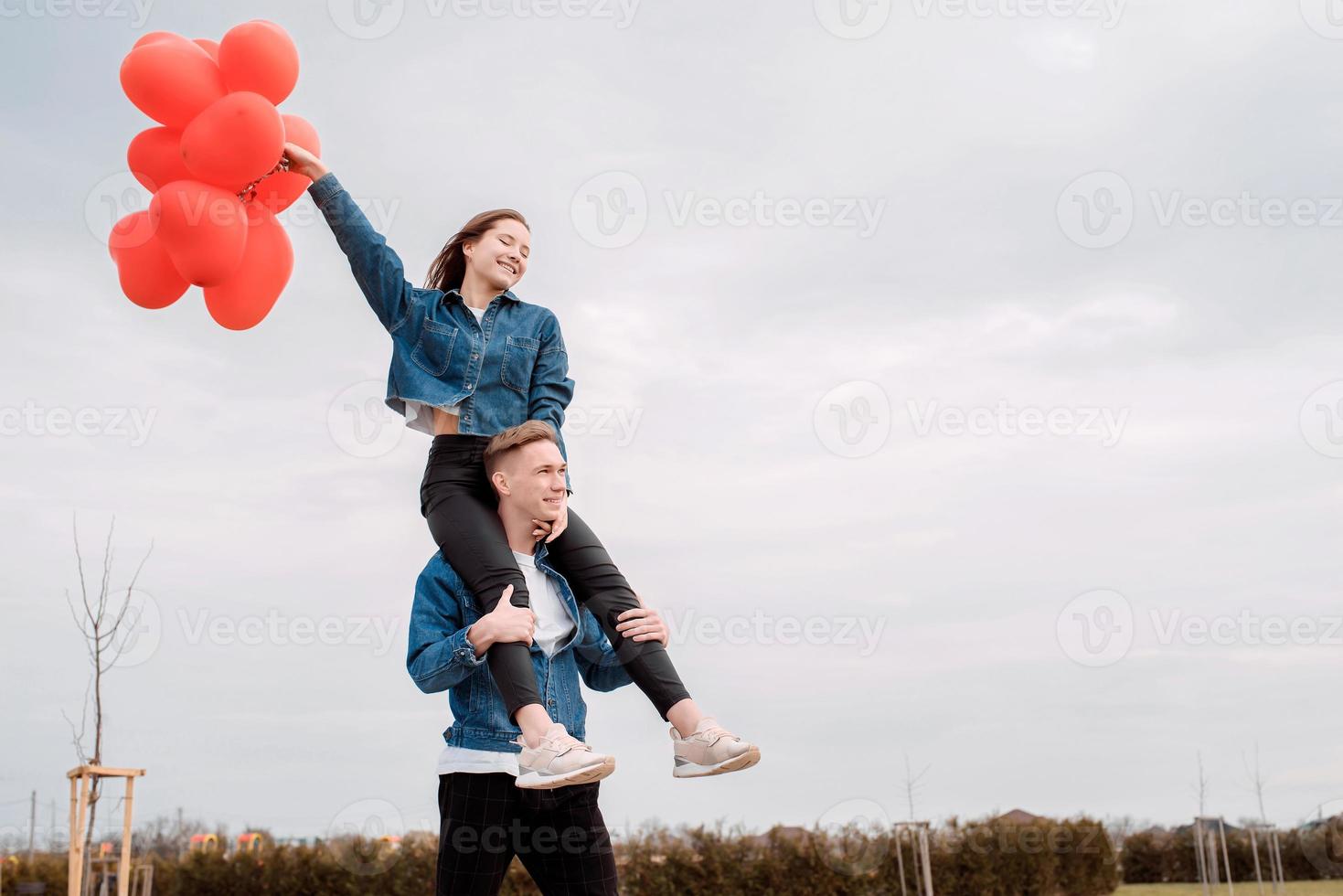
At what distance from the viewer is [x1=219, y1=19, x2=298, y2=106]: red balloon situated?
327 centimetres

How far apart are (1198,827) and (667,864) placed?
305 inches

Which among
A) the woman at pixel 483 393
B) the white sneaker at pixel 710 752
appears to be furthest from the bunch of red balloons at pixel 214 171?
the white sneaker at pixel 710 752

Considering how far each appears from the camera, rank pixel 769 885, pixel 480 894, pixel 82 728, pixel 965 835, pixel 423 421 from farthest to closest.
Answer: pixel 965 835, pixel 769 885, pixel 82 728, pixel 423 421, pixel 480 894

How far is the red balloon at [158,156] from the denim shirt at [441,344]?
0.41 metres

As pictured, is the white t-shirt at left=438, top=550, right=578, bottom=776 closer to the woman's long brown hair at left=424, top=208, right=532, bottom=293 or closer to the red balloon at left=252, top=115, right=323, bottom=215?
the woman's long brown hair at left=424, top=208, right=532, bottom=293

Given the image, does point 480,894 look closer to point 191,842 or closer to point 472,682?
point 472,682

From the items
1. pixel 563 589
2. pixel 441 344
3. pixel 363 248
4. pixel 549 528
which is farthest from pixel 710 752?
pixel 363 248

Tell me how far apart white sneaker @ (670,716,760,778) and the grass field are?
48.5ft

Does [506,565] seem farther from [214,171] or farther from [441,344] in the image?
[214,171]

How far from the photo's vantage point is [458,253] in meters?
3.58

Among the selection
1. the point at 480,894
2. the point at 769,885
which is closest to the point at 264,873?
the point at 769,885

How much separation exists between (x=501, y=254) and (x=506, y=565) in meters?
1.00

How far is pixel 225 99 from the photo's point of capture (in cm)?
315

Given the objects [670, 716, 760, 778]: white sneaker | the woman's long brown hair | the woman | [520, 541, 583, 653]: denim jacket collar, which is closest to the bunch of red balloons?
the woman
